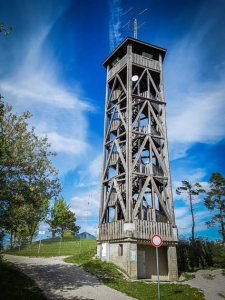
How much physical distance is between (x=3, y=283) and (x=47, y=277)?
333 centimetres

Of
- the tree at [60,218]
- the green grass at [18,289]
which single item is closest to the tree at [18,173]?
the green grass at [18,289]

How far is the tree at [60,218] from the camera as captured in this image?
1618 inches

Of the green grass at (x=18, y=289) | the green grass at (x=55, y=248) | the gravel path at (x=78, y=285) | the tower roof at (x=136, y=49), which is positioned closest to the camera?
the green grass at (x=18, y=289)

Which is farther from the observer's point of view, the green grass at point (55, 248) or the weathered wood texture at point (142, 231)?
the green grass at point (55, 248)

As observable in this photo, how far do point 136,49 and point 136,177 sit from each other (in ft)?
47.2

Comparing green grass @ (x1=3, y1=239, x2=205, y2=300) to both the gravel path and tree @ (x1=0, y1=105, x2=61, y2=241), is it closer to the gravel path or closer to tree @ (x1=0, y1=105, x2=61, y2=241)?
the gravel path

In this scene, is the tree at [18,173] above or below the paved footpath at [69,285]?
above

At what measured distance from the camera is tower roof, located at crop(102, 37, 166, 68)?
22.9 metres

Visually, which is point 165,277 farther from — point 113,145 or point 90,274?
point 113,145

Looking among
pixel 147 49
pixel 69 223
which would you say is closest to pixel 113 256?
pixel 147 49

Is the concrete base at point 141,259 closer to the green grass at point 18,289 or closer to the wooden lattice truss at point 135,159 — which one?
the wooden lattice truss at point 135,159

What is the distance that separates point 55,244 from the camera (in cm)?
2891

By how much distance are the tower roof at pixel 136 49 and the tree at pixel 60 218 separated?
2841cm

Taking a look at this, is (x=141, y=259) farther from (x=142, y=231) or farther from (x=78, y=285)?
(x=78, y=285)
